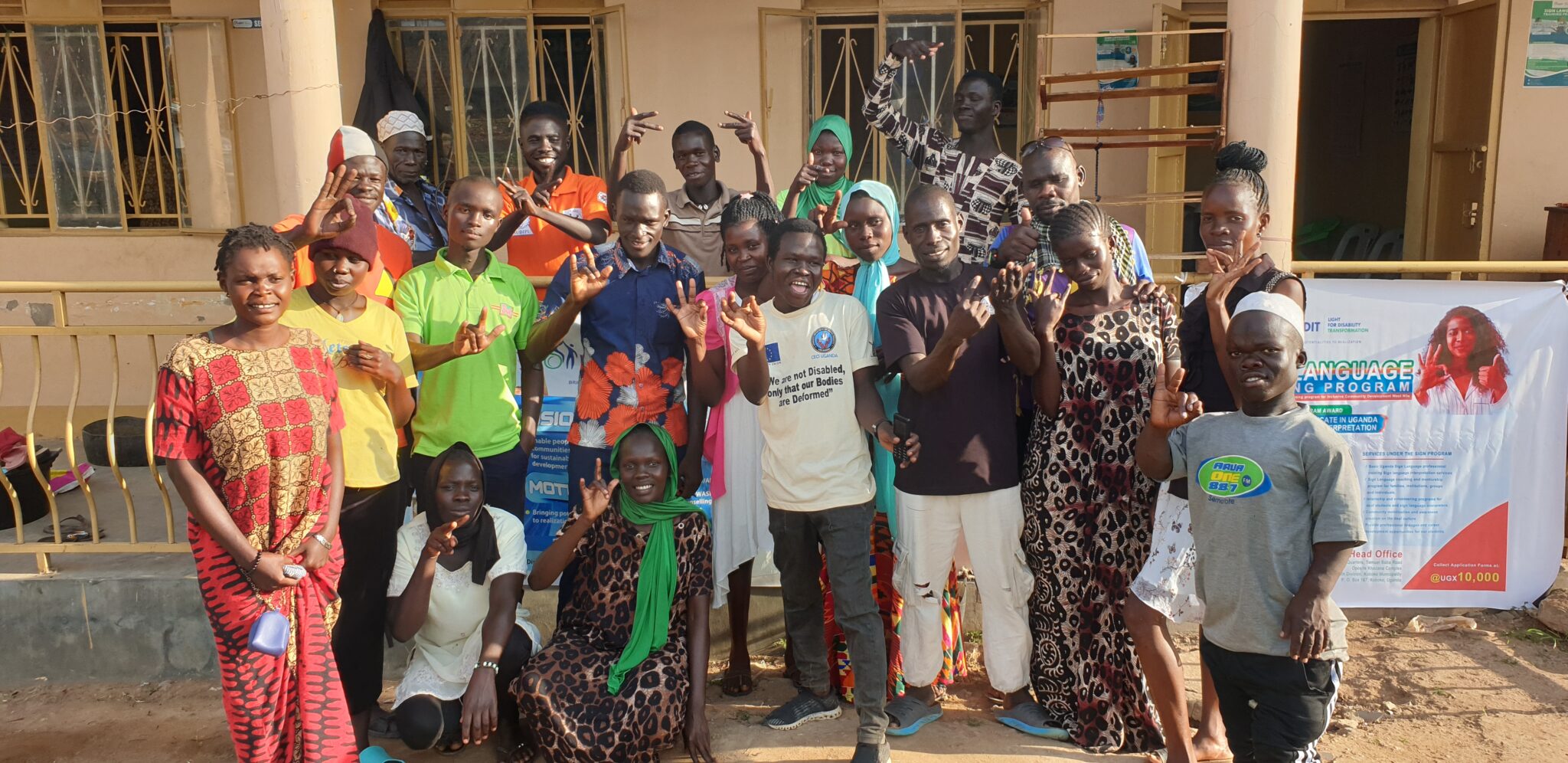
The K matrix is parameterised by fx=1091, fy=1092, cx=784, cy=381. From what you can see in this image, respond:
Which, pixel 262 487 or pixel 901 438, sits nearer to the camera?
pixel 262 487

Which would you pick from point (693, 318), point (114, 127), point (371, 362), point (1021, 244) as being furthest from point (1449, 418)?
point (114, 127)

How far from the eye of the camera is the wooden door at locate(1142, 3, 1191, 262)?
6.65 metres

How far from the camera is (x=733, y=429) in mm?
3809

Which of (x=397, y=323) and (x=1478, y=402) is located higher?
(x=397, y=323)

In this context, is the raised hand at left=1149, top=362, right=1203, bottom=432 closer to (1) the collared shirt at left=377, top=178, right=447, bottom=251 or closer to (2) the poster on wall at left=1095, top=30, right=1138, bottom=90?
(1) the collared shirt at left=377, top=178, right=447, bottom=251

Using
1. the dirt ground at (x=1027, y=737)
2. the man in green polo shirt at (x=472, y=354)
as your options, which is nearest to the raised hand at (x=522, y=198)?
the man in green polo shirt at (x=472, y=354)

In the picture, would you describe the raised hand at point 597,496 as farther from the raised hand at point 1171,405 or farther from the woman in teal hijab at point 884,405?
the raised hand at point 1171,405

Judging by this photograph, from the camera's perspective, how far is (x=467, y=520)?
341 cm

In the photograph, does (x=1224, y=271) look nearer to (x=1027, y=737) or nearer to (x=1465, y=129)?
(x=1027, y=737)

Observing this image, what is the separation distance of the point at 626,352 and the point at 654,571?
2.40 ft

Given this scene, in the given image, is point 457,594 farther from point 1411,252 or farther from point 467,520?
point 1411,252

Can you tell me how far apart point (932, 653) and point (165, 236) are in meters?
5.99

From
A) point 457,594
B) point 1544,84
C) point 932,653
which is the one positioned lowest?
point 932,653

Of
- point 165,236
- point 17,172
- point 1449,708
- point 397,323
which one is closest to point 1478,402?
point 1449,708
